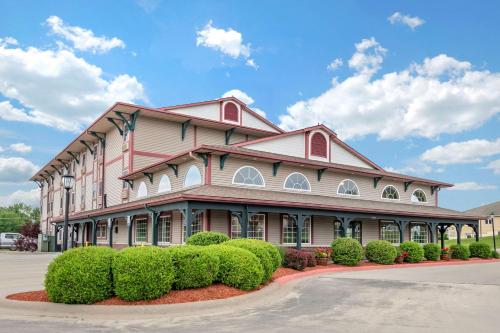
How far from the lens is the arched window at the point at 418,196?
3032cm

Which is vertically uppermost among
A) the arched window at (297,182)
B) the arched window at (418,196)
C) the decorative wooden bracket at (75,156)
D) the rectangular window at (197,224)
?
the decorative wooden bracket at (75,156)

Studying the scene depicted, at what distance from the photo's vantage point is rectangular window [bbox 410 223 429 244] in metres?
29.1

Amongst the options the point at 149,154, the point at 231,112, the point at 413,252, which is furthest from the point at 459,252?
the point at 149,154

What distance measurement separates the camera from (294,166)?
2369 cm

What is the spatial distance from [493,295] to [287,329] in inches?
290

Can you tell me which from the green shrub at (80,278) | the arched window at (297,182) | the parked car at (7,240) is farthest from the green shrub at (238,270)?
the parked car at (7,240)

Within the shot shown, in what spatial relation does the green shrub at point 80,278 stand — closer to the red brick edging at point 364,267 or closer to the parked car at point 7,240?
the red brick edging at point 364,267

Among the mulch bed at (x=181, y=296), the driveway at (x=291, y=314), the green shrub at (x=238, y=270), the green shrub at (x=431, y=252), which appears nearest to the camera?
the driveway at (x=291, y=314)

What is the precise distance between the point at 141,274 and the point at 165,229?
14.1 m

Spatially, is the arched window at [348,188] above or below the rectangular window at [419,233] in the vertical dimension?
above

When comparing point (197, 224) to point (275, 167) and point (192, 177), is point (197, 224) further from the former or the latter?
point (275, 167)

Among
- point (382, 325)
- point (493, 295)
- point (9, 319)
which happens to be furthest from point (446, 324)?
point (9, 319)

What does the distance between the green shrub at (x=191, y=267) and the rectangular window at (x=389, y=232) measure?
62.5 ft

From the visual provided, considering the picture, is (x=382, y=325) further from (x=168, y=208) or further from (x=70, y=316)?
(x=168, y=208)
